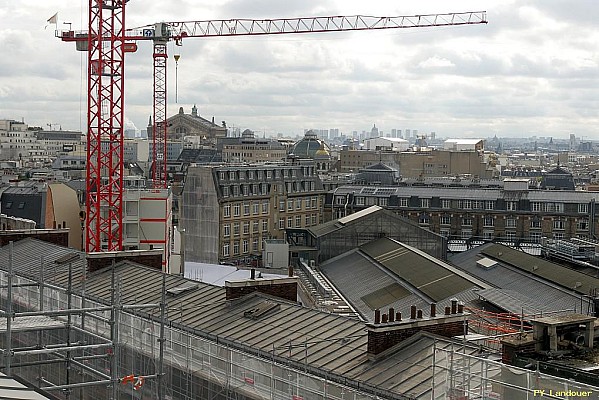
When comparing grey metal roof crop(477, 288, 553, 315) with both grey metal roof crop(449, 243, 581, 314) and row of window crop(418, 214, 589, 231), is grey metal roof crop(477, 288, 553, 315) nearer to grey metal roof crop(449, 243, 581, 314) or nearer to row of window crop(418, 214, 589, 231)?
grey metal roof crop(449, 243, 581, 314)

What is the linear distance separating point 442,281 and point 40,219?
39.5 m

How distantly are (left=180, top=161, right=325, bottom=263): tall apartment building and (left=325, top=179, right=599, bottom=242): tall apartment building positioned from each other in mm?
9343

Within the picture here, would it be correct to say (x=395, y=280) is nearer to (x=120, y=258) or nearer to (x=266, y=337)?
(x=120, y=258)

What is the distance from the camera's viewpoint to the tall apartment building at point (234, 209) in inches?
3408

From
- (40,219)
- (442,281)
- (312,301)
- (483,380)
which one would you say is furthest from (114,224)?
(483,380)

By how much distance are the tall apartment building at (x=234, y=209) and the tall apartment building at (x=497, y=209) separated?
934 centimetres

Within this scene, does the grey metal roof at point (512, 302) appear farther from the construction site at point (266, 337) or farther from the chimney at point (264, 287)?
the chimney at point (264, 287)

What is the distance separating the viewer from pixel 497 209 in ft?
312

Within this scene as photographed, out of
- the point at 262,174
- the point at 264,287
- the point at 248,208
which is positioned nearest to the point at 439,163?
the point at 262,174

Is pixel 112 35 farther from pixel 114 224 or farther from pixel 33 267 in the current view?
pixel 33 267

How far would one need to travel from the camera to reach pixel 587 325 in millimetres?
24969

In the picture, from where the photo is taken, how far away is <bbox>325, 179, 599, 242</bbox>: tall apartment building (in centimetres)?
9281

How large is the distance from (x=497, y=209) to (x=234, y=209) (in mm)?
27148

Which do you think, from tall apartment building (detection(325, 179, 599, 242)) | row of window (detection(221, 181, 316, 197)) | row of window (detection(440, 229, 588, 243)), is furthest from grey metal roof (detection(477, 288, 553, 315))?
tall apartment building (detection(325, 179, 599, 242))
